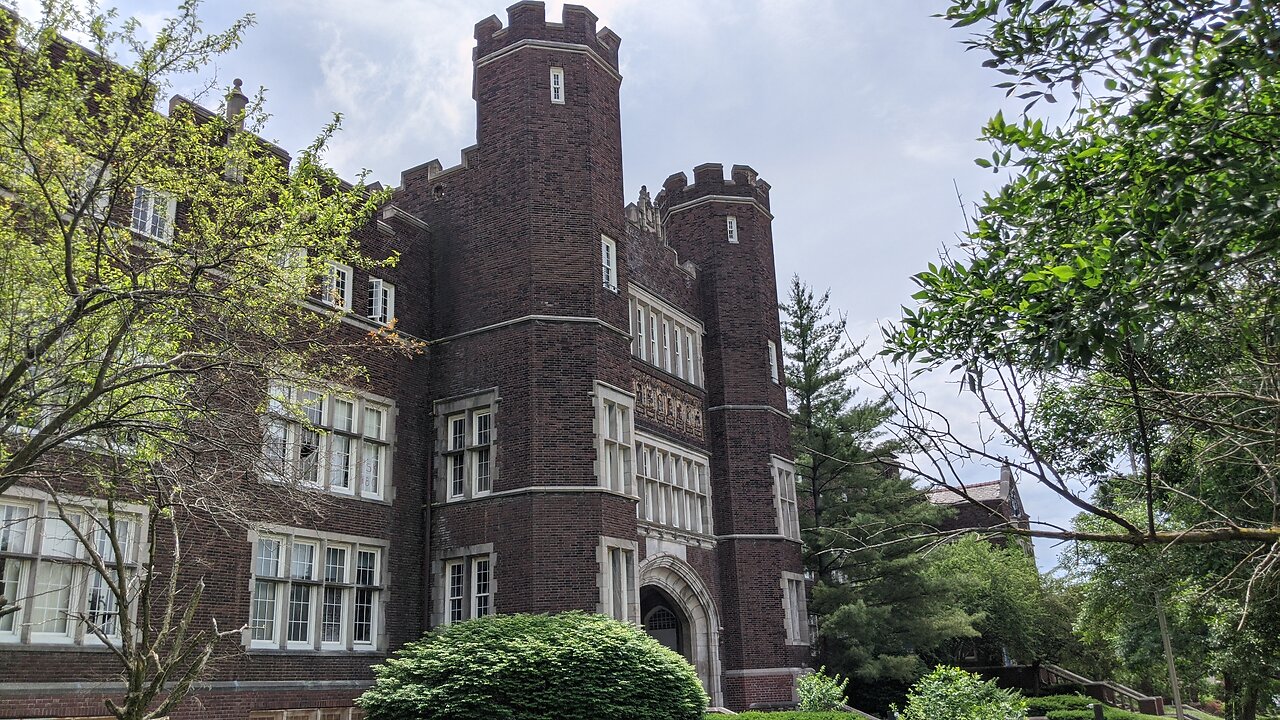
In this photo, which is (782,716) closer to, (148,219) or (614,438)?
(614,438)

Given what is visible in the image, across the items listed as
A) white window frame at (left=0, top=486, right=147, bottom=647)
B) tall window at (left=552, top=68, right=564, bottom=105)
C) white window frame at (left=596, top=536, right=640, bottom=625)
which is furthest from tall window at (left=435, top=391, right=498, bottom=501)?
tall window at (left=552, top=68, right=564, bottom=105)

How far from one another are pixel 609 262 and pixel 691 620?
9209 mm

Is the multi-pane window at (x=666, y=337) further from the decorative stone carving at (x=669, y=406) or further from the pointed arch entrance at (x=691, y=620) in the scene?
the pointed arch entrance at (x=691, y=620)

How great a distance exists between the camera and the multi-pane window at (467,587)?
18797 millimetres

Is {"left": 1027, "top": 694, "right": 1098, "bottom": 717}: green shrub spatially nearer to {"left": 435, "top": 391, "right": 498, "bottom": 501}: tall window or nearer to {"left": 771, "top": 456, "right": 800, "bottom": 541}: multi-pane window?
{"left": 771, "top": 456, "right": 800, "bottom": 541}: multi-pane window

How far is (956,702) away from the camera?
17.4 metres

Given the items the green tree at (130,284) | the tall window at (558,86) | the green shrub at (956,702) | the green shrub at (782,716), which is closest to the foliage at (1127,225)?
the green tree at (130,284)

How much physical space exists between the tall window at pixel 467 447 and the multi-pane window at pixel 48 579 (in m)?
6.69

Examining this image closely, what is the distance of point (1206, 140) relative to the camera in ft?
22.4

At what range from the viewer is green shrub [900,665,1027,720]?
55.9 ft

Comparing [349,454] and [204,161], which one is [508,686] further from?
[204,161]

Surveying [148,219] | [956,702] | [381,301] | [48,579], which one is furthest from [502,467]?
[956,702]

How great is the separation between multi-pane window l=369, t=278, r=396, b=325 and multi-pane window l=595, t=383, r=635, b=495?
4574 millimetres

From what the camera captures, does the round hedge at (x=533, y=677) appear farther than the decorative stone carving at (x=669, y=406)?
No
